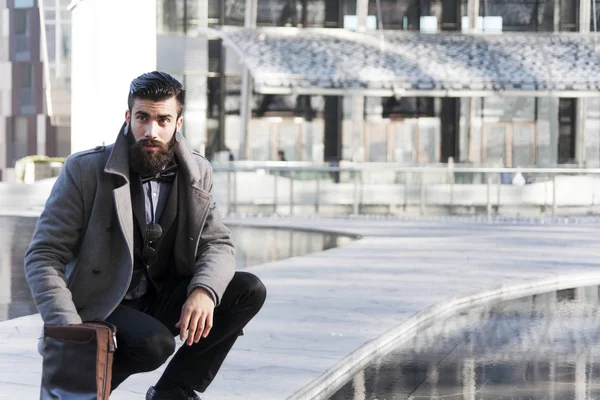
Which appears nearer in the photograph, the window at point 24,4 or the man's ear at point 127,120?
the man's ear at point 127,120

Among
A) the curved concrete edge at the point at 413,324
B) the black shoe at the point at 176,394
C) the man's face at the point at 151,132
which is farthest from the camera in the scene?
the curved concrete edge at the point at 413,324

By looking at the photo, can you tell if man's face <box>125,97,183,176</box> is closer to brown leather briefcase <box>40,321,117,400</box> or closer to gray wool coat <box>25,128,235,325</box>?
gray wool coat <box>25,128,235,325</box>

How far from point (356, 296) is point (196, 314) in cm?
648

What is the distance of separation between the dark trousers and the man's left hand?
15 cm

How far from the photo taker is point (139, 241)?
4980 mm

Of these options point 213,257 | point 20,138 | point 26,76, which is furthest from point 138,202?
point 26,76

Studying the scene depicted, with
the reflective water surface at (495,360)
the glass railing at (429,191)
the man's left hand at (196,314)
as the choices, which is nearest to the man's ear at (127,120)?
the man's left hand at (196,314)

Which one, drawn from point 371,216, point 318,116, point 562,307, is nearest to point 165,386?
point 562,307

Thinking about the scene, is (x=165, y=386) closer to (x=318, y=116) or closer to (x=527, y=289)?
(x=527, y=289)

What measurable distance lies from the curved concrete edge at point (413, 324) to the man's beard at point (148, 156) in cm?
189

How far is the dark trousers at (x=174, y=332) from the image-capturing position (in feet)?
15.9

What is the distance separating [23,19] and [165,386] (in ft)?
207

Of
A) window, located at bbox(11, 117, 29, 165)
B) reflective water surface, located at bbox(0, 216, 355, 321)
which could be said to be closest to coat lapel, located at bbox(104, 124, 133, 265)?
reflective water surface, located at bbox(0, 216, 355, 321)

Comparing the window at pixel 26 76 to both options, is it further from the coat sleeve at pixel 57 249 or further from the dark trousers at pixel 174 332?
the coat sleeve at pixel 57 249
